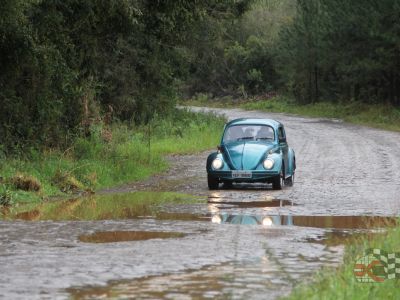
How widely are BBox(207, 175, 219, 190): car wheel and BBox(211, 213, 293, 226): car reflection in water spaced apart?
497 cm

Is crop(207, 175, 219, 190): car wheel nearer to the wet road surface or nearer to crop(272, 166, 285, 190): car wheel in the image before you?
the wet road surface

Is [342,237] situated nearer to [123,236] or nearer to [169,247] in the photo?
[169,247]

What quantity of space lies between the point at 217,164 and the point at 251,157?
81 centimetres

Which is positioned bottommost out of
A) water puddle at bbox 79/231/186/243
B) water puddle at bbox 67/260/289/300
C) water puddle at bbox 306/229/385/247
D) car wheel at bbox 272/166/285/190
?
car wheel at bbox 272/166/285/190

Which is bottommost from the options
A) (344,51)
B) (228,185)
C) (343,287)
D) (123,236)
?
(228,185)

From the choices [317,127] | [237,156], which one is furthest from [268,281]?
[317,127]

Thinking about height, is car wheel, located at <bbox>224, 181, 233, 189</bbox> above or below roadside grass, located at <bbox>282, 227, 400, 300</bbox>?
below

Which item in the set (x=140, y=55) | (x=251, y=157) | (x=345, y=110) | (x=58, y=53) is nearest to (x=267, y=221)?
(x=251, y=157)

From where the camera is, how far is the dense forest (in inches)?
868

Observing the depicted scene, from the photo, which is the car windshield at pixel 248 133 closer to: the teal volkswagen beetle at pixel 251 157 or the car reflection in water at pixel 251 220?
the teal volkswagen beetle at pixel 251 157

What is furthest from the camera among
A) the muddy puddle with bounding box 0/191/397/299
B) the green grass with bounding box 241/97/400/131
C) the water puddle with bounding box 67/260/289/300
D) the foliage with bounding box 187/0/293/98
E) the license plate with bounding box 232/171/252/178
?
the foliage with bounding box 187/0/293/98

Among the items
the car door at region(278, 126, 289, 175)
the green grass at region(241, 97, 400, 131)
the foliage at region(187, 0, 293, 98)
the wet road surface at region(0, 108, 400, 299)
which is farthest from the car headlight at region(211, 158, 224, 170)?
the foliage at region(187, 0, 293, 98)

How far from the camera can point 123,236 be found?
12.5 m

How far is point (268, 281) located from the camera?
9109 millimetres
